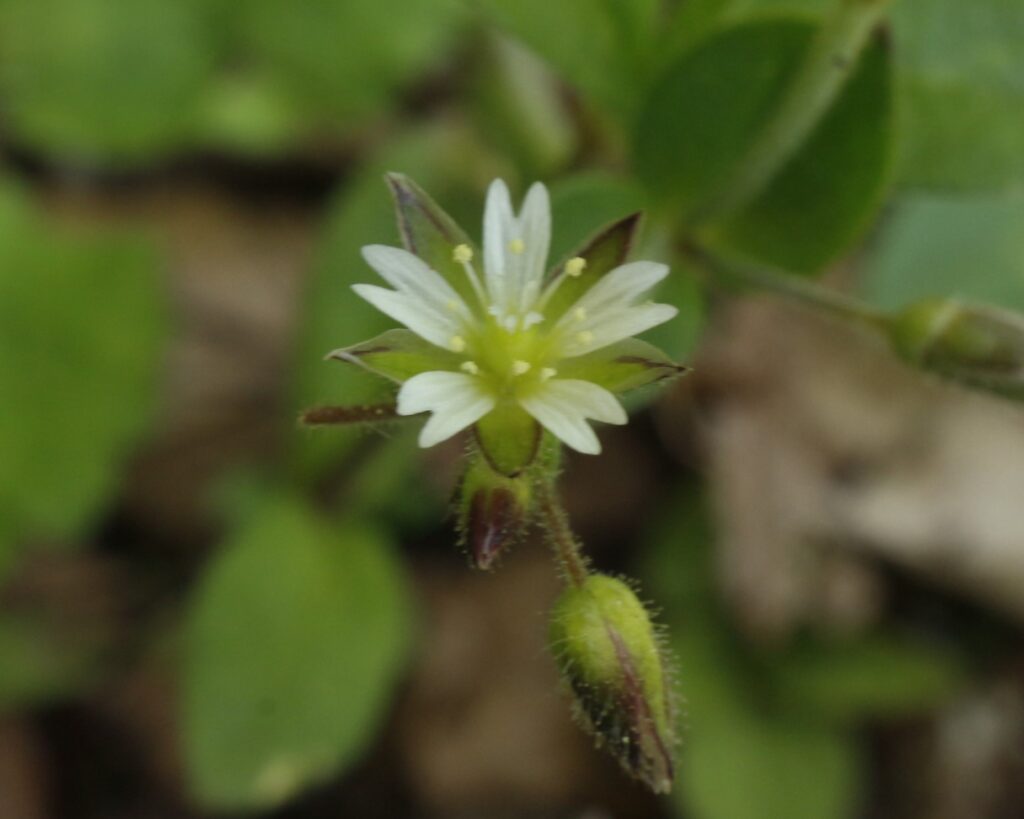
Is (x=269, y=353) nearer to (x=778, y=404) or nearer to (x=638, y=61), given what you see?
(x=778, y=404)

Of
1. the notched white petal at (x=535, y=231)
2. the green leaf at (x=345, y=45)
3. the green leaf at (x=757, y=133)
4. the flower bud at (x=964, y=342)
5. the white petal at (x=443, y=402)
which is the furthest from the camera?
the green leaf at (x=345, y=45)

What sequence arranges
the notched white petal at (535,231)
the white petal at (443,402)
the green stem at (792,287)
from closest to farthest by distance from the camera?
the white petal at (443,402) < the notched white petal at (535,231) < the green stem at (792,287)

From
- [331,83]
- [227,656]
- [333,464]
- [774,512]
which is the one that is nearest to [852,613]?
[774,512]

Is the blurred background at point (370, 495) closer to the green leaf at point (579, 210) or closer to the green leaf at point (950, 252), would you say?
the green leaf at point (950, 252)

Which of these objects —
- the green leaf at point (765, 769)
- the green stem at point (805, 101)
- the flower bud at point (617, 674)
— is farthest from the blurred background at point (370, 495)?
the flower bud at point (617, 674)

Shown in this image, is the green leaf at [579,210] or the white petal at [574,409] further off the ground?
the green leaf at [579,210]

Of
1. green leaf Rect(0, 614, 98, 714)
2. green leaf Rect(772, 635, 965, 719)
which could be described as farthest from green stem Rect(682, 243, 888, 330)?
green leaf Rect(0, 614, 98, 714)

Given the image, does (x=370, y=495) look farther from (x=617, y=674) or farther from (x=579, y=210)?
(x=617, y=674)

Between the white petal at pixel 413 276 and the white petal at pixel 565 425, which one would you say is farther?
the white petal at pixel 413 276

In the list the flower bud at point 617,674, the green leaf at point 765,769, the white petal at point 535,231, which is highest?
the white petal at point 535,231
